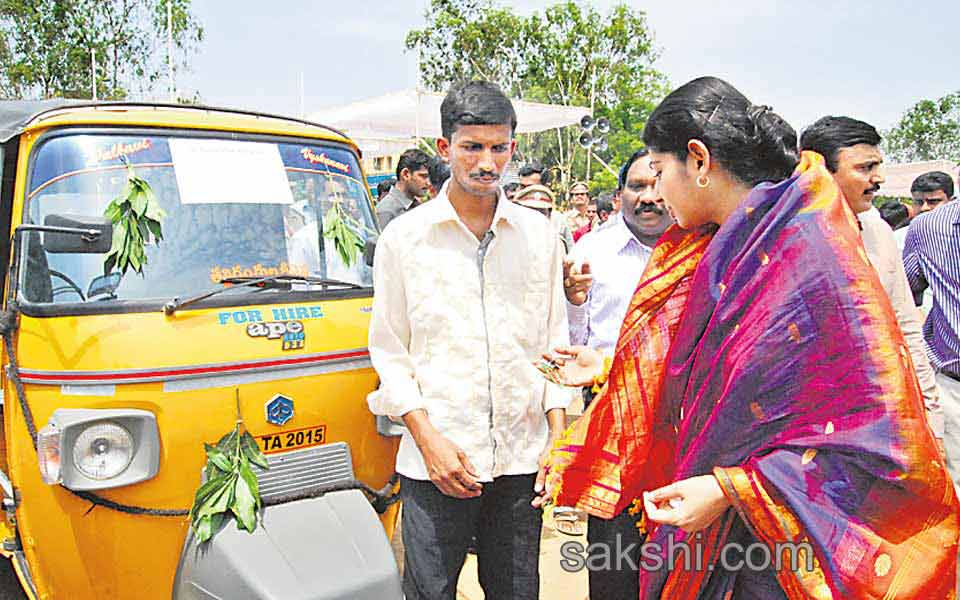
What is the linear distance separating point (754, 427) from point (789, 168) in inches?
24.3

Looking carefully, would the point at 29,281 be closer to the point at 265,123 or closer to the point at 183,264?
the point at 183,264

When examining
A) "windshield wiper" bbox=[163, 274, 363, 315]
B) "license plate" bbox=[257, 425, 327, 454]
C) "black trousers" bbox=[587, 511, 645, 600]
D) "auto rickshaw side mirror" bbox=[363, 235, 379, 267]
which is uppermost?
"auto rickshaw side mirror" bbox=[363, 235, 379, 267]

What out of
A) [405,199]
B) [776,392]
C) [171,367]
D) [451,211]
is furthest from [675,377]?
[405,199]

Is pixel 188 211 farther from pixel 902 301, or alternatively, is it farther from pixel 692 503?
pixel 902 301

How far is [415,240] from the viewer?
2.43 metres

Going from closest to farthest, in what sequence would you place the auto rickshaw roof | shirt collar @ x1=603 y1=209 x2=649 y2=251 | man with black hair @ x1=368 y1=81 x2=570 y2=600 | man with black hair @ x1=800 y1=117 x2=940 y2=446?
1. man with black hair @ x1=368 y1=81 x2=570 y2=600
2. the auto rickshaw roof
3. shirt collar @ x1=603 y1=209 x2=649 y2=251
4. man with black hair @ x1=800 y1=117 x2=940 y2=446

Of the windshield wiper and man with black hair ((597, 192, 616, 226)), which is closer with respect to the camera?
the windshield wiper

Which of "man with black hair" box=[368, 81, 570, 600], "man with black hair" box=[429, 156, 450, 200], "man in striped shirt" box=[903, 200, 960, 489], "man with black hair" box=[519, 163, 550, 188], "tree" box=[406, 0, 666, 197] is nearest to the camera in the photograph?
"man with black hair" box=[368, 81, 570, 600]

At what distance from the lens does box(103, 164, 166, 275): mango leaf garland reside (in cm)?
278

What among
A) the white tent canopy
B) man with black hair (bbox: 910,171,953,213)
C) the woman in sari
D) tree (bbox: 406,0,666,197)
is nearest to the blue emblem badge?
the woman in sari

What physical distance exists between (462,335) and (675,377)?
80 centimetres

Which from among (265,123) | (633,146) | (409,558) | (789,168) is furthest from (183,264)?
(633,146)

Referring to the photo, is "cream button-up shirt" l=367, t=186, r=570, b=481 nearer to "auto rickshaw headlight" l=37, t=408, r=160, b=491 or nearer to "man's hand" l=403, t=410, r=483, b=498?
"man's hand" l=403, t=410, r=483, b=498

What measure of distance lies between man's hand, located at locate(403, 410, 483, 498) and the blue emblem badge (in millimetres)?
630
